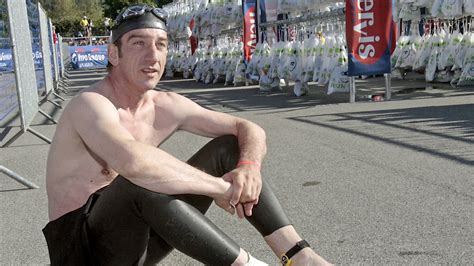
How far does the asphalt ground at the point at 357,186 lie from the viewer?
3537mm

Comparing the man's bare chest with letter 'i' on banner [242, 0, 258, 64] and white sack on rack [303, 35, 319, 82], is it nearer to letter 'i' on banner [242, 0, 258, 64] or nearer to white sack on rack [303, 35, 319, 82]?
white sack on rack [303, 35, 319, 82]

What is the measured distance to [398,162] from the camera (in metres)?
5.67

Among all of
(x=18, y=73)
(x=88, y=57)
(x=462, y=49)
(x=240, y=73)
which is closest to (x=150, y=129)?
(x=18, y=73)

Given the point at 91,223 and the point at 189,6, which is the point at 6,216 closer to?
the point at 91,223

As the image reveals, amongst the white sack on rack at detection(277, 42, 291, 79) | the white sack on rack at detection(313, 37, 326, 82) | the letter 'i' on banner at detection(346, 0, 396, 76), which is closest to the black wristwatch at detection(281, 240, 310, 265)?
the letter 'i' on banner at detection(346, 0, 396, 76)

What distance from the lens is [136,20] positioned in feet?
9.70

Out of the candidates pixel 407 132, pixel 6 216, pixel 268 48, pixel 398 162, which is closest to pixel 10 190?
pixel 6 216

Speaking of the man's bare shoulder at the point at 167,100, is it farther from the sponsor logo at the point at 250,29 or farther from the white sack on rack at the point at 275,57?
the sponsor logo at the point at 250,29

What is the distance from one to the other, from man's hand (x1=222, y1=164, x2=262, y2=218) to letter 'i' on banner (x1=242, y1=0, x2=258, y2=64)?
1325cm

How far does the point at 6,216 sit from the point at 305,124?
4.72 m

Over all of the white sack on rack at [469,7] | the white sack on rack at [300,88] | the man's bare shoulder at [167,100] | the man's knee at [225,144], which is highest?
the white sack on rack at [469,7]

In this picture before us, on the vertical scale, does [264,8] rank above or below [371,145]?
above

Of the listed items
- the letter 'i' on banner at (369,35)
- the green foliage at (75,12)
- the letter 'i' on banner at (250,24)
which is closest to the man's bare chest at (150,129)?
the letter 'i' on banner at (369,35)

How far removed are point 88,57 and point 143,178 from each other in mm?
37353
